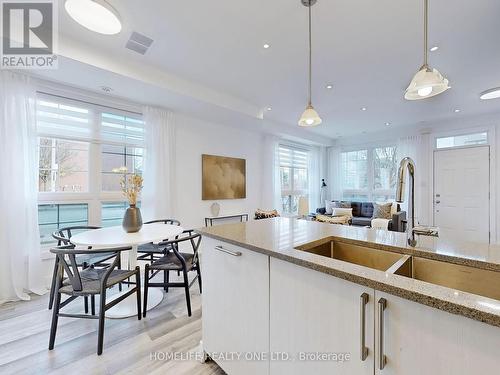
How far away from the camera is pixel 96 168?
3.40 m

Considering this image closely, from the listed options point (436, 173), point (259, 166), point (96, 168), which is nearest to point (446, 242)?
point (96, 168)

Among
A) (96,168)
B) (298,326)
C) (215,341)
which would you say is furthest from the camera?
(96,168)

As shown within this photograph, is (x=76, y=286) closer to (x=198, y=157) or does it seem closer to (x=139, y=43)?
(x=139, y=43)

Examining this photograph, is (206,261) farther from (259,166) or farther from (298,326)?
(259,166)

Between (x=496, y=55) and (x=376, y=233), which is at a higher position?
(x=496, y=55)

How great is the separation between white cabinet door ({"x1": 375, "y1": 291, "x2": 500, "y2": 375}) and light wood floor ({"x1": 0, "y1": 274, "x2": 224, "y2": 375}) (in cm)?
131

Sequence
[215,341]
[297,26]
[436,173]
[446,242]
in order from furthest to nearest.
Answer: [436,173]
[297,26]
[215,341]
[446,242]

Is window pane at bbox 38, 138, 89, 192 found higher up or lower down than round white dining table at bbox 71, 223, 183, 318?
higher up

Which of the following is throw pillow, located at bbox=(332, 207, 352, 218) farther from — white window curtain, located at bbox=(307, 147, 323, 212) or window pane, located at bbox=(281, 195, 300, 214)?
white window curtain, located at bbox=(307, 147, 323, 212)

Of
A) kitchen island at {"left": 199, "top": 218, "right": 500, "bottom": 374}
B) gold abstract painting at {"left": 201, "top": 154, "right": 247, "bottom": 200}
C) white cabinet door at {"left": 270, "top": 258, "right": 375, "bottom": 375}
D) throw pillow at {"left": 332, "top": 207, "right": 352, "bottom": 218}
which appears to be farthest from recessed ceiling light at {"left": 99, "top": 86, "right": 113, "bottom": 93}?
throw pillow at {"left": 332, "top": 207, "right": 352, "bottom": 218}

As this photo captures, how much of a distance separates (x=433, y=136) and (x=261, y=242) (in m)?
6.24

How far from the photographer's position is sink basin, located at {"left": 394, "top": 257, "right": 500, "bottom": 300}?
0.97 metres

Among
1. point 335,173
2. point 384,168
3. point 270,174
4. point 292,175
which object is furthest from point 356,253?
point 335,173

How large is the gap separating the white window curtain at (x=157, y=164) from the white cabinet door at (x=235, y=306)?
2.41 m
